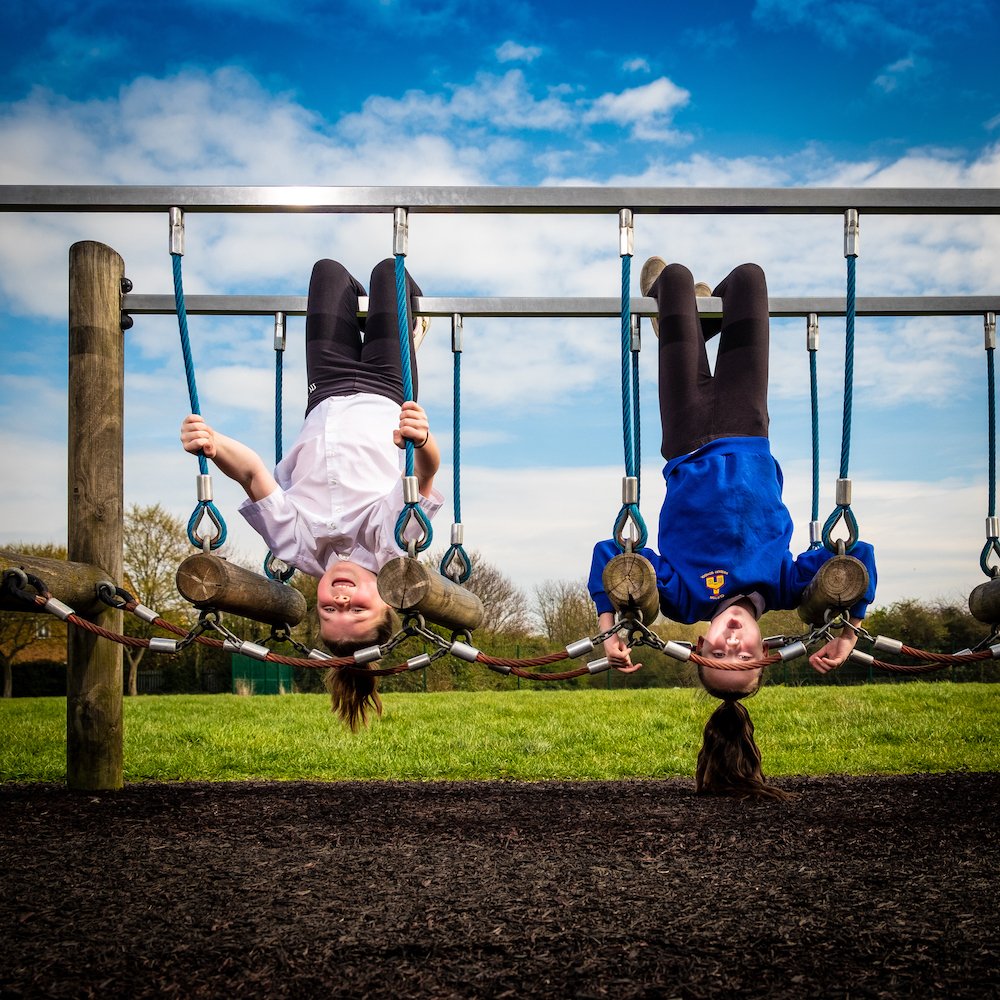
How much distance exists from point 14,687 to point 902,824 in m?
23.7

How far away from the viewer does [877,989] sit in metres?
2.69

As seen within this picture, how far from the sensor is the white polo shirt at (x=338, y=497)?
4.80m

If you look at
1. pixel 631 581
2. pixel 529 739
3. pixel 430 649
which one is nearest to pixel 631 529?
pixel 631 581

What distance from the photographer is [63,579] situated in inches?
191

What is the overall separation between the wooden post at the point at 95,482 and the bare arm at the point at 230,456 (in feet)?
3.44

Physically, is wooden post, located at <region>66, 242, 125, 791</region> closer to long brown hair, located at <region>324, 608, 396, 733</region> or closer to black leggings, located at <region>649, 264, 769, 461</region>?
long brown hair, located at <region>324, 608, 396, 733</region>

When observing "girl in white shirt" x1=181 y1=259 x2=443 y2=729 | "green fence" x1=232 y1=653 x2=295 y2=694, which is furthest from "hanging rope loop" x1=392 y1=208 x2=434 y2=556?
"green fence" x1=232 y1=653 x2=295 y2=694

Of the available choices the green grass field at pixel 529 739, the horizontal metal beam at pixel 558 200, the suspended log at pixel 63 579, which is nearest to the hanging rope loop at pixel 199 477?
the horizontal metal beam at pixel 558 200

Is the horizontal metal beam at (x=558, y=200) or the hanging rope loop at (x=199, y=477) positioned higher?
the horizontal metal beam at (x=558, y=200)

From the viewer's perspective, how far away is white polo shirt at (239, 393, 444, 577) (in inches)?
189

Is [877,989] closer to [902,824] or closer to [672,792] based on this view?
[902,824]

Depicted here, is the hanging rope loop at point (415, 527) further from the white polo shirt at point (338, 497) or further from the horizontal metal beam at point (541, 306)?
the horizontal metal beam at point (541, 306)

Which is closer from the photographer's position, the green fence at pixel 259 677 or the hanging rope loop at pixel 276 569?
the hanging rope loop at pixel 276 569

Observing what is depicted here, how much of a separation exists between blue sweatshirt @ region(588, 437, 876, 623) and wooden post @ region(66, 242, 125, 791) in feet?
8.85
